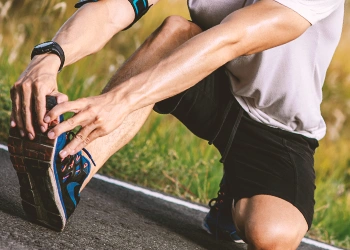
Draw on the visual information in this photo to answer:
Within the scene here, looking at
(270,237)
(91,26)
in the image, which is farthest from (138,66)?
(270,237)

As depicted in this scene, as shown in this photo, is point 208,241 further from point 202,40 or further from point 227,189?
point 202,40

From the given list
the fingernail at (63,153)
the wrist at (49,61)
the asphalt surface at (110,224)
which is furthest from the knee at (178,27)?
the fingernail at (63,153)

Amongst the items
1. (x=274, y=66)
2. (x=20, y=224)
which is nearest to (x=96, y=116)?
(x=20, y=224)

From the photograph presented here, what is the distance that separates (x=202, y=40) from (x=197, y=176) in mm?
2052

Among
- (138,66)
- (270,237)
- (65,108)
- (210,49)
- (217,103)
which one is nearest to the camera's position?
(65,108)

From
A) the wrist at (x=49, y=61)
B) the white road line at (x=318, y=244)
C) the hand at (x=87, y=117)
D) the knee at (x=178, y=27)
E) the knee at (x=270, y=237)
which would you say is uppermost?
the wrist at (x=49, y=61)

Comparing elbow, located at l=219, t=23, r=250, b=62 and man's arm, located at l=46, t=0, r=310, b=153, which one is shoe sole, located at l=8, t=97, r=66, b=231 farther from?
elbow, located at l=219, t=23, r=250, b=62

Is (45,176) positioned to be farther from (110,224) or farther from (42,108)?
(110,224)

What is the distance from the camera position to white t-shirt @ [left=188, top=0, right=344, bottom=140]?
9.04ft

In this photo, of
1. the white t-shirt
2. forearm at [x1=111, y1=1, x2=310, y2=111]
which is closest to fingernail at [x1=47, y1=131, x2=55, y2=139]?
forearm at [x1=111, y1=1, x2=310, y2=111]

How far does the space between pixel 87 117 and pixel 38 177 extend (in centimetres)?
30

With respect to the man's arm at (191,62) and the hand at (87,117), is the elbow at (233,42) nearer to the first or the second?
the man's arm at (191,62)

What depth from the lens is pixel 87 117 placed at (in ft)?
6.52

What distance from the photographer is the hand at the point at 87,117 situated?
1977 mm
